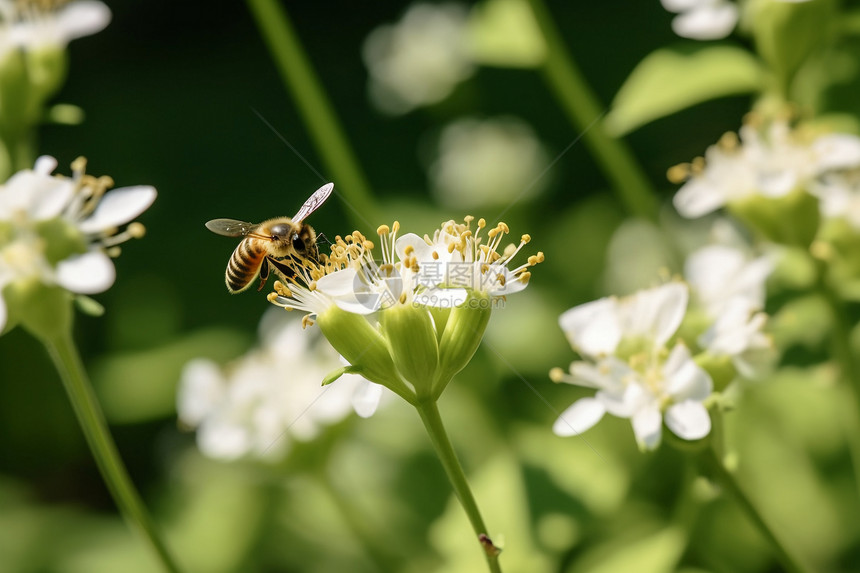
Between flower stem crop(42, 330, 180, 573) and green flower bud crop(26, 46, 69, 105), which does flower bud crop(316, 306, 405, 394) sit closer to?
flower stem crop(42, 330, 180, 573)

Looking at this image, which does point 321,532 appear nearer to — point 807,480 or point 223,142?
point 807,480

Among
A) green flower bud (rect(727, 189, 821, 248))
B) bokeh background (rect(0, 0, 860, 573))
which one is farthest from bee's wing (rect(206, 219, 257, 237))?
green flower bud (rect(727, 189, 821, 248))

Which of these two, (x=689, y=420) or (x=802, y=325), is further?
(x=802, y=325)

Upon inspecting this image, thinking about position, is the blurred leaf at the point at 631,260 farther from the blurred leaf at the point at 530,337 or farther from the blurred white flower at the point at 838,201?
the blurred white flower at the point at 838,201

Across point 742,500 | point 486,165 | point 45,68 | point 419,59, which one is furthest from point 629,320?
point 419,59

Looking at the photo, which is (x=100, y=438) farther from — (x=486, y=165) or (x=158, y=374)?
(x=486, y=165)

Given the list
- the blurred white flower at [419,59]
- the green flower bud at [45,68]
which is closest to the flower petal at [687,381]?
the green flower bud at [45,68]
